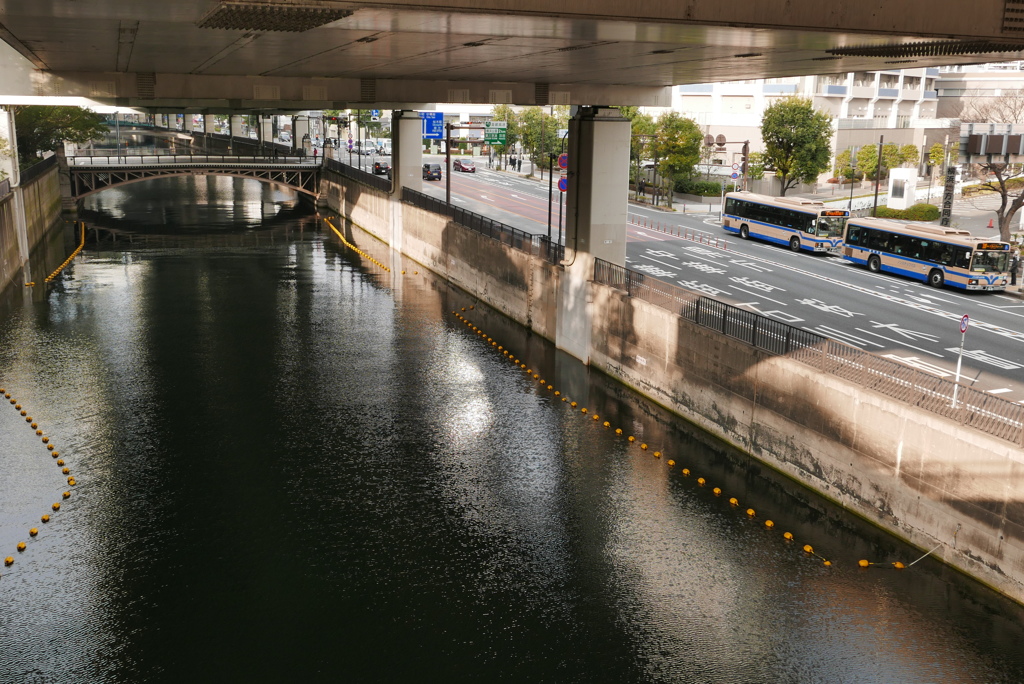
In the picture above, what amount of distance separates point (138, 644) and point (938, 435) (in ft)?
54.0

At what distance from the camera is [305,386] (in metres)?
30.7

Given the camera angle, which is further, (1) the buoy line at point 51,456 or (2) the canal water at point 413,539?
(1) the buoy line at point 51,456

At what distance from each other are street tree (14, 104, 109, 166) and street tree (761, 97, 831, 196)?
59.5 meters

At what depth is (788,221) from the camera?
196 feet

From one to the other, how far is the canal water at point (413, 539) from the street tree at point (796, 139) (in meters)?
54.4

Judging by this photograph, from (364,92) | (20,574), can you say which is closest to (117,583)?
(20,574)

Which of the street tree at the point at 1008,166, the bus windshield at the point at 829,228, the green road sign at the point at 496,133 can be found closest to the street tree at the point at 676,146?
the green road sign at the point at 496,133

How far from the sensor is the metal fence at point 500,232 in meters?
36.5

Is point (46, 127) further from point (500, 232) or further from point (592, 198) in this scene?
point (592, 198)

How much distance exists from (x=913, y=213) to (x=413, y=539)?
60.9 m

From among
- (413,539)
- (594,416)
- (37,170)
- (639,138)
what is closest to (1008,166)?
(639,138)

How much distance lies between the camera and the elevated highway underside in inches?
587

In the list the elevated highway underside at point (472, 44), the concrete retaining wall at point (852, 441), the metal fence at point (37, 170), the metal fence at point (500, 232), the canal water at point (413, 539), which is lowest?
the canal water at point (413, 539)

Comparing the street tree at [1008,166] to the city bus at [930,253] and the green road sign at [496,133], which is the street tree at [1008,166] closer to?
the city bus at [930,253]
